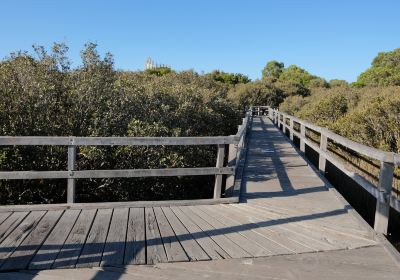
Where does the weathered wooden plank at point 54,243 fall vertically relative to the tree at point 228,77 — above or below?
below

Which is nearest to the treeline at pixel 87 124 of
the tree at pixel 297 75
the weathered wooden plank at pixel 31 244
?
the weathered wooden plank at pixel 31 244

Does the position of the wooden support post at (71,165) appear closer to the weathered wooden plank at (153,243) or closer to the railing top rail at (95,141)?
the railing top rail at (95,141)

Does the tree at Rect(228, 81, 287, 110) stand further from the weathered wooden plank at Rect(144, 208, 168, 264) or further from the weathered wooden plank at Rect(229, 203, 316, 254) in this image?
the weathered wooden plank at Rect(144, 208, 168, 264)

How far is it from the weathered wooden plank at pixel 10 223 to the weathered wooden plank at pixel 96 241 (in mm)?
849

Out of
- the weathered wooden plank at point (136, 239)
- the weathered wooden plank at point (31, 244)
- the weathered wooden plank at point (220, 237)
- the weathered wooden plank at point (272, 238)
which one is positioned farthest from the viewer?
the weathered wooden plank at point (272, 238)

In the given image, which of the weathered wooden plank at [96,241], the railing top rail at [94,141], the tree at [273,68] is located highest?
the tree at [273,68]

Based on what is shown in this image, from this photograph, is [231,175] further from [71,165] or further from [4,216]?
[4,216]

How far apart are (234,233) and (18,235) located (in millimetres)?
2290

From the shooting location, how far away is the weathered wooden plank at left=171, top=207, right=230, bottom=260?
13.9 ft

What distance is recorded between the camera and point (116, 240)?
14.9 ft

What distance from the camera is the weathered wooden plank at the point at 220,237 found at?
14.0 feet

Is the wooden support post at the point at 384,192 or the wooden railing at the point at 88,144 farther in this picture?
the wooden railing at the point at 88,144

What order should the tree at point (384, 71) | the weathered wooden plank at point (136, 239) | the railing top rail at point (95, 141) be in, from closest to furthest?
the weathered wooden plank at point (136, 239)
the railing top rail at point (95, 141)
the tree at point (384, 71)

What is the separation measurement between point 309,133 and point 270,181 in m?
10.4
